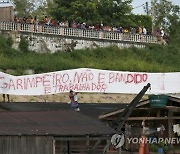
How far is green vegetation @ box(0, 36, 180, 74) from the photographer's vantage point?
41.0m

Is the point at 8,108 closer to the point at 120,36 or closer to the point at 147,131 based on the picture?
the point at 147,131

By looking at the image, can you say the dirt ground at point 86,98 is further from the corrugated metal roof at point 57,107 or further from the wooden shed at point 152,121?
the wooden shed at point 152,121

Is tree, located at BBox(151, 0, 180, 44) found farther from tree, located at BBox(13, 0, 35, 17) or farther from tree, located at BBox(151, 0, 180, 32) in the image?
tree, located at BBox(13, 0, 35, 17)

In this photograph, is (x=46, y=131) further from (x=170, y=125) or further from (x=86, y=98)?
(x=86, y=98)

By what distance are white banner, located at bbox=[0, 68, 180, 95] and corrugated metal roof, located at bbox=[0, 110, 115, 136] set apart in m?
7.13

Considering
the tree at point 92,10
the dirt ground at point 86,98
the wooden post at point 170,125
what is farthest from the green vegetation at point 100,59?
the wooden post at point 170,125

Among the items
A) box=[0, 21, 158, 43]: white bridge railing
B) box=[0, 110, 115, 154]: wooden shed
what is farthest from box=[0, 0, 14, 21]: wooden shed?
box=[0, 110, 115, 154]: wooden shed

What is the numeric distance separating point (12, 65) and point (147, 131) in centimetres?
1374

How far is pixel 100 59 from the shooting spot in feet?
149

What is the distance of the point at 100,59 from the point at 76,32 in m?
2.35

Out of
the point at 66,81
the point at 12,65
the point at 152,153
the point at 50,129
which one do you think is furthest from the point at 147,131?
the point at 12,65

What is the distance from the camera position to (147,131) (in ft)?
92.8

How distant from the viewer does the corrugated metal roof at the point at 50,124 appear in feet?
65.9

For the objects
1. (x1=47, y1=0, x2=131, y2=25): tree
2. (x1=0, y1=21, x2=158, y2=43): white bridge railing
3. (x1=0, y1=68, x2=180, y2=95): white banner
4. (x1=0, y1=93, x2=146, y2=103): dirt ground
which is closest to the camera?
(x1=0, y1=68, x2=180, y2=95): white banner
